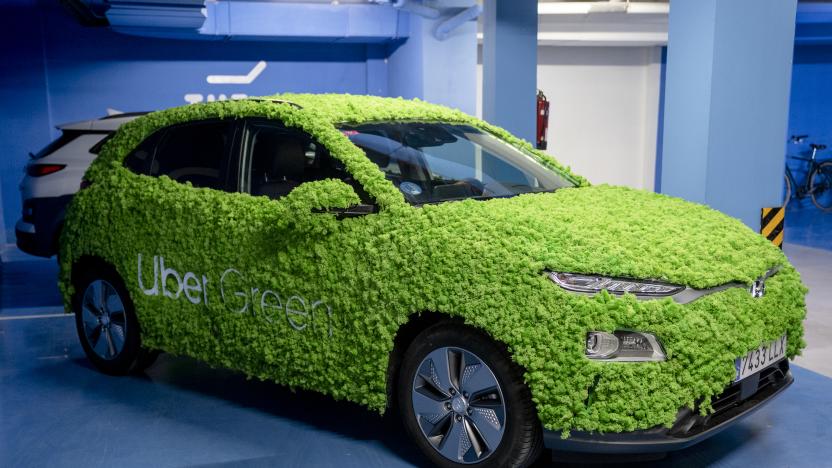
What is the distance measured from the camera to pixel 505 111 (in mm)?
9406

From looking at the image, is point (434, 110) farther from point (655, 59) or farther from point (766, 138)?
point (655, 59)

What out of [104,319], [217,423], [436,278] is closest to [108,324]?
[104,319]

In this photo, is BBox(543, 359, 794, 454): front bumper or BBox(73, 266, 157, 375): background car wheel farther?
BBox(73, 266, 157, 375): background car wheel

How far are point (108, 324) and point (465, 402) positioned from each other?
2712 millimetres

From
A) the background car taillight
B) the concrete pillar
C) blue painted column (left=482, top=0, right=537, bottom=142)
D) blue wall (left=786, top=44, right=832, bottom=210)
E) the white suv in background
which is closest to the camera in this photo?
the white suv in background

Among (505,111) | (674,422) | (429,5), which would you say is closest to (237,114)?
(674,422)

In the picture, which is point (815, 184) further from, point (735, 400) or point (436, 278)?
point (436, 278)

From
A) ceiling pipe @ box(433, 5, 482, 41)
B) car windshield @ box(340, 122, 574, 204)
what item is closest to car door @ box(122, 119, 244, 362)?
car windshield @ box(340, 122, 574, 204)

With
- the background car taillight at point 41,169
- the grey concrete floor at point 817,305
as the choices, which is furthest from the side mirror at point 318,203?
the background car taillight at point 41,169

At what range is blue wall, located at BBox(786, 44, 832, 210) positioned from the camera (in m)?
15.8

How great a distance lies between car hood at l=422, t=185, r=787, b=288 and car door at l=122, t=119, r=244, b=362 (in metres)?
1.38

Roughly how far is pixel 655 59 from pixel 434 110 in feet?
42.8

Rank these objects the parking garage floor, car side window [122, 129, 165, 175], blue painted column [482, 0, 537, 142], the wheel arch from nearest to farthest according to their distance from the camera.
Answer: the wheel arch → the parking garage floor → car side window [122, 129, 165, 175] → blue painted column [482, 0, 537, 142]

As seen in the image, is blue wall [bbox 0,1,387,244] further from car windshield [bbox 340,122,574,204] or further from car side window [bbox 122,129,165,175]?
car windshield [bbox 340,122,574,204]
